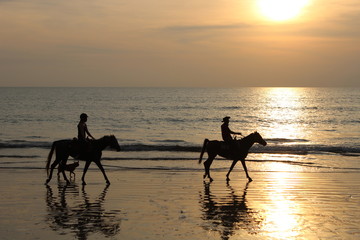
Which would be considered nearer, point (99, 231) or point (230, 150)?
point (99, 231)

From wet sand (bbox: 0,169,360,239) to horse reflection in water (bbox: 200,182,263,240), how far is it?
0.02m

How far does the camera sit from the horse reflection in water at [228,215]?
10.1 metres

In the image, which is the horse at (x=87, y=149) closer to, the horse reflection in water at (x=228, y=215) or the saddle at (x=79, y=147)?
the saddle at (x=79, y=147)

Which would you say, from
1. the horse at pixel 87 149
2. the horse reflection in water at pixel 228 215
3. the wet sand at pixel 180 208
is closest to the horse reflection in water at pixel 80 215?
the wet sand at pixel 180 208

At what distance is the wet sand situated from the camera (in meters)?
9.80

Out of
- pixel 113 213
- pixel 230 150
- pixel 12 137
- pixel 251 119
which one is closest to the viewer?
pixel 113 213

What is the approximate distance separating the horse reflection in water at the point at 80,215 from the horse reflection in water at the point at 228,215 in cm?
200

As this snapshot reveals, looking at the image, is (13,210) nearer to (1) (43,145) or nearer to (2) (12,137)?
(1) (43,145)

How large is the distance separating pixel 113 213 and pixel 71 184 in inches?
198

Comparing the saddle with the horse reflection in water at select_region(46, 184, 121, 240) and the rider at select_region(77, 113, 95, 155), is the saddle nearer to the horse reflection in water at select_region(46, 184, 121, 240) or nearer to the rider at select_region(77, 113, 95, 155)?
the rider at select_region(77, 113, 95, 155)

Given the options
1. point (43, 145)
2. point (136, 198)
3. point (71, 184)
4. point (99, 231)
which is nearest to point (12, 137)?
point (43, 145)

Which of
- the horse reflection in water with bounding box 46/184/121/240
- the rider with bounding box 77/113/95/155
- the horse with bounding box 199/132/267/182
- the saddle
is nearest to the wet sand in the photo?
the horse reflection in water with bounding box 46/184/121/240

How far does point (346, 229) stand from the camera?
10078mm

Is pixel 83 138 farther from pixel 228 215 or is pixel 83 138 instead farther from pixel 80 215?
pixel 228 215
